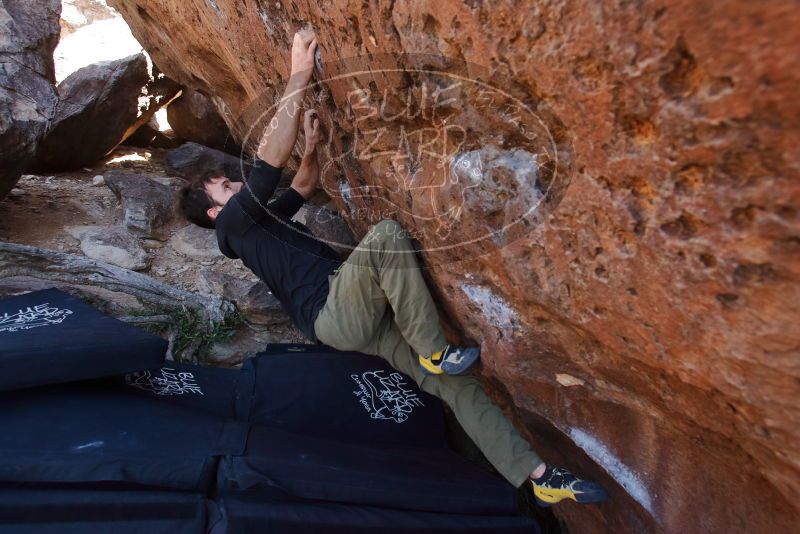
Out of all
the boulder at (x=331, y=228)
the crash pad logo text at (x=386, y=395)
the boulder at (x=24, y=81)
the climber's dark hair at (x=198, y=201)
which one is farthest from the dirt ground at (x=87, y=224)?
the crash pad logo text at (x=386, y=395)

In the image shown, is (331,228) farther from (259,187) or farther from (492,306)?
(492,306)

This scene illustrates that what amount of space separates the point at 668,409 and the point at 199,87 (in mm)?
4415

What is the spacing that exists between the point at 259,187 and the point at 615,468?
178cm

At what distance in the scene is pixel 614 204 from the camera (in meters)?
1.34

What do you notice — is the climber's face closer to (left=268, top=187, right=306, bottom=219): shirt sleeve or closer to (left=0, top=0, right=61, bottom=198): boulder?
(left=268, top=187, right=306, bottom=219): shirt sleeve

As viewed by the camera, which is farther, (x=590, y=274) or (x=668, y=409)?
(x=668, y=409)

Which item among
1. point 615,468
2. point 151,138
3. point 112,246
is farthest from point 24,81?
point 615,468

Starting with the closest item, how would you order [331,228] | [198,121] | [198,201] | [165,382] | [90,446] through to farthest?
[90,446], [165,382], [198,201], [331,228], [198,121]

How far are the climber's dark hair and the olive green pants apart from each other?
3.62 feet

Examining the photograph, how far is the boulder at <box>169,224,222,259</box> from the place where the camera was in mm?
3986

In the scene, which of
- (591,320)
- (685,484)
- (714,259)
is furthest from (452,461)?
(714,259)

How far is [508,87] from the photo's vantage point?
145 cm

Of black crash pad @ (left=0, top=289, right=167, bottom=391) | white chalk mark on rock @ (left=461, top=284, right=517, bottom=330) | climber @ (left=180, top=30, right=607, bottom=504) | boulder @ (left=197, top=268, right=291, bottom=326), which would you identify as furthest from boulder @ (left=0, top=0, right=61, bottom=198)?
white chalk mark on rock @ (left=461, top=284, right=517, bottom=330)

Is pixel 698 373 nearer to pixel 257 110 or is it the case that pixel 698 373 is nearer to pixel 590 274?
pixel 590 274
